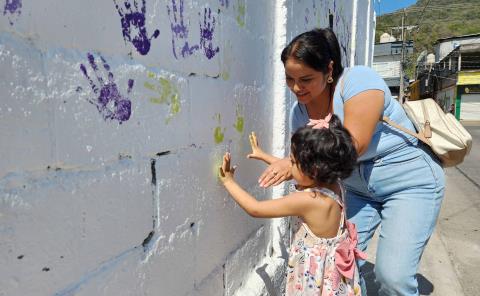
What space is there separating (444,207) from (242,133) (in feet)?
15.6

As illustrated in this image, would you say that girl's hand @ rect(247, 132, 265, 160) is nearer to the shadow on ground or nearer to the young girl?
the young girl

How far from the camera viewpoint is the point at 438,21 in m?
79.1

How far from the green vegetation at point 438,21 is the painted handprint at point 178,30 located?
177ft

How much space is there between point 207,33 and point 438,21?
8803cm

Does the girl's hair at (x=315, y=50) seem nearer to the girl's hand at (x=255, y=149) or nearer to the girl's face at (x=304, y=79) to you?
the girl's face at (x=304, y=79)

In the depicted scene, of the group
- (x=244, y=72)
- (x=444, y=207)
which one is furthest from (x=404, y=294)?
(x=444, y=207)

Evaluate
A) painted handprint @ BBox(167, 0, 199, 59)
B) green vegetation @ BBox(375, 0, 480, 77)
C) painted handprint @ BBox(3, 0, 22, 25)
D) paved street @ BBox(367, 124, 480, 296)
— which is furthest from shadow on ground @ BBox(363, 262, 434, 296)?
green vegetation @ BBox(375, 0, 480, 77)

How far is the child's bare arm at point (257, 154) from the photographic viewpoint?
2.26 metres

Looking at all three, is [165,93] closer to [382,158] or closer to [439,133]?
[382,158]

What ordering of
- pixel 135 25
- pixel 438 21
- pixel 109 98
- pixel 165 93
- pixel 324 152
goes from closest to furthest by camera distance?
pixel 109 98, pixel 135 25, pixel 165 93, pixel 324 152, pixel 438 21

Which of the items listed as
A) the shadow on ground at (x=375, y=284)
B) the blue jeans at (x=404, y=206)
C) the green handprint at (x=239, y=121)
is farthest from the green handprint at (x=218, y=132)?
the shadow on ground at (x=375, y=284)

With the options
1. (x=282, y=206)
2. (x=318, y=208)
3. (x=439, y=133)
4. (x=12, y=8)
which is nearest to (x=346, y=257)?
(x=318, y=208)

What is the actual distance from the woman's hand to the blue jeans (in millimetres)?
494

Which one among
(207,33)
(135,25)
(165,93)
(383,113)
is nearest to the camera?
(135,25)
